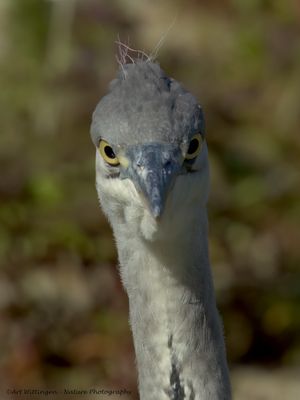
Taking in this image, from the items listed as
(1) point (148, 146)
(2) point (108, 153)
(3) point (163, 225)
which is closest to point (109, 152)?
(2) point (108, 153)

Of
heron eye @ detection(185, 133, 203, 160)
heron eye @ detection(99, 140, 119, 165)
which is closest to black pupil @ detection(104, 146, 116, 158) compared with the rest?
A: heron eye @ detection(99, 140, 119, 165)

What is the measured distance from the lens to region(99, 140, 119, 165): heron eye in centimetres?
282

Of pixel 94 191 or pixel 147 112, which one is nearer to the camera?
pixel 147 112

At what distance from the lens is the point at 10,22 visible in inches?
271

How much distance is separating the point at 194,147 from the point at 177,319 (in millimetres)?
421

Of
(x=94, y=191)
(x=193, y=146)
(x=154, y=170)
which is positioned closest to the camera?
(x=154, y=170)

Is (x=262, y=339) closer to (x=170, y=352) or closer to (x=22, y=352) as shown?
(x=22, y=352)

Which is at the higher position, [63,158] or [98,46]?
[98,46]

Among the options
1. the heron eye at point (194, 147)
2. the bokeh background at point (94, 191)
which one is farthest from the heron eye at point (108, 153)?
the bokeh background at point (94, 191)

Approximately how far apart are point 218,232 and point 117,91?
2647mm

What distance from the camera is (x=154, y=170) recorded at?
8.89 ft

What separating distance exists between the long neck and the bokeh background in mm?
1387

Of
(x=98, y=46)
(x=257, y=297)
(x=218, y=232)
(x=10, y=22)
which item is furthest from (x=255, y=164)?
(x=10, y=22)

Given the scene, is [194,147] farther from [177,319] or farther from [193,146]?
[177,319]
